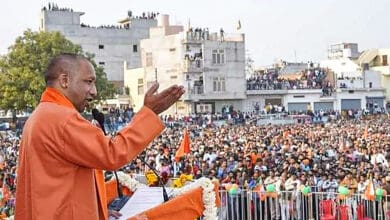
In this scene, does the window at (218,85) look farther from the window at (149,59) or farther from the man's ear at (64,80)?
the man's ear at (64,80)

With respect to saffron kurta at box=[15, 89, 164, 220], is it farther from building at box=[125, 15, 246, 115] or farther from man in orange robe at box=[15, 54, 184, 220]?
building at box=[125, 15, 246, 115]

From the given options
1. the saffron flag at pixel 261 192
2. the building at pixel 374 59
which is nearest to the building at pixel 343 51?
the building at pixel 374 59

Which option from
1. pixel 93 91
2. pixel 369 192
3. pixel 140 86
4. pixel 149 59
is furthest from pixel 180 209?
pixel 149 59

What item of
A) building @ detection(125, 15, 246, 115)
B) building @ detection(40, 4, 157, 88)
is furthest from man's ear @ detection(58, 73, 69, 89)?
building @ detection(40, 4, 157, 88)

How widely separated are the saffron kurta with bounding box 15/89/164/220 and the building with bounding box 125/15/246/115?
1899 inches

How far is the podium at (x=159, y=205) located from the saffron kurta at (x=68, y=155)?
3.50 ft

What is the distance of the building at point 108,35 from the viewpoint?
57.2 metres

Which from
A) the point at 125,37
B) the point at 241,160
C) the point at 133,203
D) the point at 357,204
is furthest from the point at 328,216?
the point at 125,37

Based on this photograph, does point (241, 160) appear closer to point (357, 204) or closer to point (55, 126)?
point (357, 204)

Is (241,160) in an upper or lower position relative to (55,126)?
lower

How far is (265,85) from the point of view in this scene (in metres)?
57.0

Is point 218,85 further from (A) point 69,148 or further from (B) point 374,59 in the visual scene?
(A) point 69,148

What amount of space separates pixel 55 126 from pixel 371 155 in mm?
16506

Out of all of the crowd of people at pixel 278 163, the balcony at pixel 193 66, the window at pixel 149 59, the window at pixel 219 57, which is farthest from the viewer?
the window at pixel 149 59
